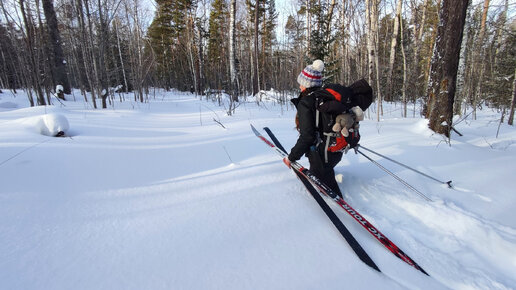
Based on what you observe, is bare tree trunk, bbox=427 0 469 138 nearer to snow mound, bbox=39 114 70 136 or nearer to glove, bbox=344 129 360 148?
glove, bbox=344 129 360 148

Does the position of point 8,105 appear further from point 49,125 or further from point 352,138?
point 352,138

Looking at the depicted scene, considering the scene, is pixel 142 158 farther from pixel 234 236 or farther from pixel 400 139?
pixel 400 139

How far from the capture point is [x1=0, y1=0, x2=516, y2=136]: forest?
536cm

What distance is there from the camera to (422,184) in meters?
2.29

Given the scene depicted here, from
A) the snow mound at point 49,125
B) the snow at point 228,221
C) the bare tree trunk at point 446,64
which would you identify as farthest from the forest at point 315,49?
the snow mound at point 49,125

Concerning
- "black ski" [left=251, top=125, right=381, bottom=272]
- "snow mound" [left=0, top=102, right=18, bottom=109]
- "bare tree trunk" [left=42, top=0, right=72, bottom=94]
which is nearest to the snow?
"black ski" [left=251, top=125, right=381, bottom=272]

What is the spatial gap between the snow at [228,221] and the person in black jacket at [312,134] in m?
0.22

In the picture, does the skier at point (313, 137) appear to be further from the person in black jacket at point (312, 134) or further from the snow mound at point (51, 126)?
the snow mound at point (51, 126)

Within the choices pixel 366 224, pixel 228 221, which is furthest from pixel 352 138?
pixel 228 221

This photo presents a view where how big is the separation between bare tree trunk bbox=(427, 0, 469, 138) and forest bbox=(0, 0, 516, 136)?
1 centimetres

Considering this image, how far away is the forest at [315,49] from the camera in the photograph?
536 cm

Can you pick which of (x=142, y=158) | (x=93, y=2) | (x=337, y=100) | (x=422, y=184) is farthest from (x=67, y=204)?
(x=93, y=2)

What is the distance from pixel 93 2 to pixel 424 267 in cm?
934

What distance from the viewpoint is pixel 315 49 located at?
8.55 metres
